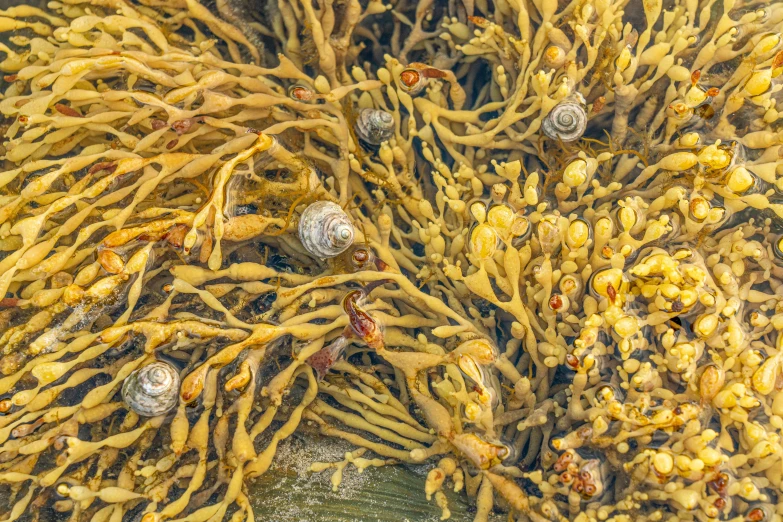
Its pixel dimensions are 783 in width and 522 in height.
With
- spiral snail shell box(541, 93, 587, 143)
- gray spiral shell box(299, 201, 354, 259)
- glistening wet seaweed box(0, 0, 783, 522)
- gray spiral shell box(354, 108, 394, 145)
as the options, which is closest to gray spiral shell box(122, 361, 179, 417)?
glistening wet seaweed box(0, 0, 783, 522)

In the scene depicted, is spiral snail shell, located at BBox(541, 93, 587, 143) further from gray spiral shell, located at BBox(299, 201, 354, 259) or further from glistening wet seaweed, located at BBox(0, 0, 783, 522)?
gray spiral shell, located at BBox(299, 201, 354, 259)

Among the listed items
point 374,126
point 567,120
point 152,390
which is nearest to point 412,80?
point 374,126

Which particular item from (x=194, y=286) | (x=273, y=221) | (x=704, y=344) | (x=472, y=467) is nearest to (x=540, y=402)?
(x=472, y=467)

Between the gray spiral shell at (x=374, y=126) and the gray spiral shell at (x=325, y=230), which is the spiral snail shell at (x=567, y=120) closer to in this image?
the gray spiral shell at (x=374, y=126)

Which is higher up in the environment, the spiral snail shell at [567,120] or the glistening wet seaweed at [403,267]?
the spiral snail shell at [567,120]

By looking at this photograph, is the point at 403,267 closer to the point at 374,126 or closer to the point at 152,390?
the point at 374,126

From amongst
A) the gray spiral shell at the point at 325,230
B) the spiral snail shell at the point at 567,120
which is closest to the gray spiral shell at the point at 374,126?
the gray spiral shell at the point at 325,230
